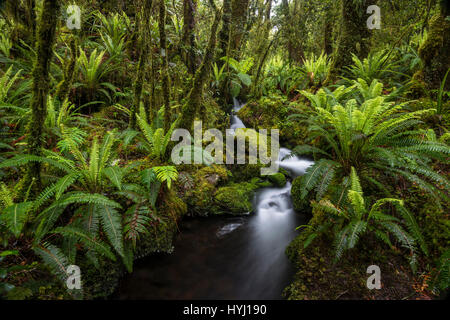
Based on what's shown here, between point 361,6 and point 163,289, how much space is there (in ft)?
21.7

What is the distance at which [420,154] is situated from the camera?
2.37m

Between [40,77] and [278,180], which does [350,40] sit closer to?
[278,180]

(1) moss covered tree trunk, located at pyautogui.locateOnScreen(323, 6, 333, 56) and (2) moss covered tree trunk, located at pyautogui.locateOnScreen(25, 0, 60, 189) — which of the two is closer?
(2) moss covered tree trunk, located at pyautogui.locateOnScreen(25, 0, 60, 189)

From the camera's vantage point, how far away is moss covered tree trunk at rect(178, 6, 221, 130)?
8.79ft

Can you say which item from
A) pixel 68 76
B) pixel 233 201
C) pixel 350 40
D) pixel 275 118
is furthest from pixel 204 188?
pixel 350 40

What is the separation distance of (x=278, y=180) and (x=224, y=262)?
6.39 ft

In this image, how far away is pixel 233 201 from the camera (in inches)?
127

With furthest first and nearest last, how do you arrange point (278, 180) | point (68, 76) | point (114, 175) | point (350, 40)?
point (350, 40) < point (278, 180) < point (68, 76) < point (114, 175)

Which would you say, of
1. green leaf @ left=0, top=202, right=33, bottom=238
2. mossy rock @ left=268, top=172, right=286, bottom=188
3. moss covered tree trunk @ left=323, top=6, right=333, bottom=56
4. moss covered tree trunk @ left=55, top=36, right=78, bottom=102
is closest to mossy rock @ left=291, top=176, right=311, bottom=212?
mossy rock @ left=268, top=172, right=286, bottom=188

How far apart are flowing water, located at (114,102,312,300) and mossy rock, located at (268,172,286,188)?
537mm

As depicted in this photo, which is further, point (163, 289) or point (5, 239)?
point (163, 289)

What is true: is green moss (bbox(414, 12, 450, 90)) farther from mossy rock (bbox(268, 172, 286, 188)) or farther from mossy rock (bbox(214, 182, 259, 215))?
mossy rock (bbox(214, 182, 259, 215))
